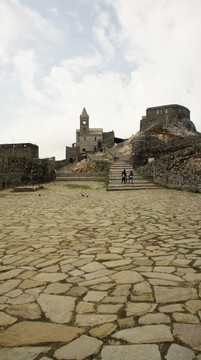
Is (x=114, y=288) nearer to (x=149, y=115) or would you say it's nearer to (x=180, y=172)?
(x=180, y=172)

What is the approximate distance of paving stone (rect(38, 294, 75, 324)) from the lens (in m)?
1.98

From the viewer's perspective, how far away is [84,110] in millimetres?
77375

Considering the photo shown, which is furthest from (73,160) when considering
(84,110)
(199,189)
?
(199,189)

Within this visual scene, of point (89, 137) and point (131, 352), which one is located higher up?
point (89, 137)

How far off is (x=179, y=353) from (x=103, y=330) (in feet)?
1.68

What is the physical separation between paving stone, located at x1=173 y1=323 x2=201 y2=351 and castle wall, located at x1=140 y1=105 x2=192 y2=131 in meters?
45.1

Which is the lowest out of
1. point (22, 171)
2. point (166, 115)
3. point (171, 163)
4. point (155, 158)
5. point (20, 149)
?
point (22, 171)

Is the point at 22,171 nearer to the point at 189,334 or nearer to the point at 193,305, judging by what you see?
the point at 193,305

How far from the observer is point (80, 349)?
1.60 m

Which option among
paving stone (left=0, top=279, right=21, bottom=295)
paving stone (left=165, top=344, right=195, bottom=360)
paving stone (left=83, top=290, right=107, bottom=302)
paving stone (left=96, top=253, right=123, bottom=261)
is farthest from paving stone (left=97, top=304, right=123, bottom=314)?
paving stone (left=96, top=253, right=123, bottom=261)

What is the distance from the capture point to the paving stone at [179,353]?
4.88 feet

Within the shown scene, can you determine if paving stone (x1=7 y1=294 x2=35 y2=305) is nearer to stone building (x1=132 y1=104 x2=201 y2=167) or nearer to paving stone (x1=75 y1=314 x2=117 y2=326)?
paving stone (x1=75 y1=314 x2=117 y2=326)

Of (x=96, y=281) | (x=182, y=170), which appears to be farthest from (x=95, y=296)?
(x=182, y=170)

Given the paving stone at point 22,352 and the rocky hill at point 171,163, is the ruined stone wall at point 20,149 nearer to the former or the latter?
the rocky hill at point 171,163
